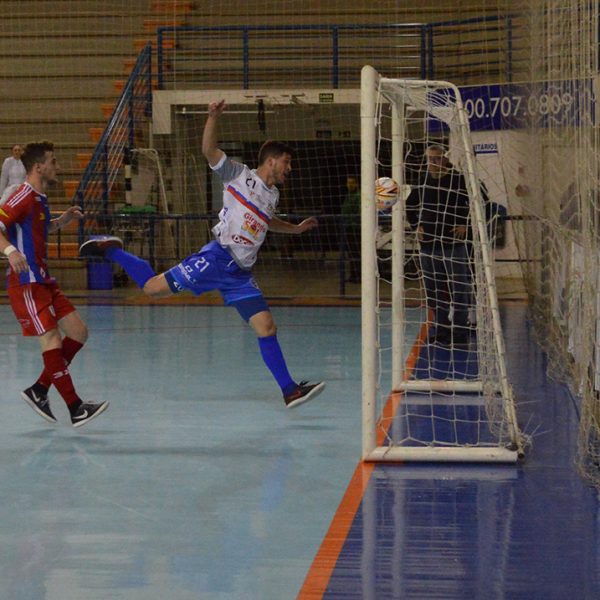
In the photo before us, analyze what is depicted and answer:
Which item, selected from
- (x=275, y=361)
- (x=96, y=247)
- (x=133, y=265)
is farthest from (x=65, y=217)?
(x=275, y=361)

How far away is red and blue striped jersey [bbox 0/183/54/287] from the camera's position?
244 inches

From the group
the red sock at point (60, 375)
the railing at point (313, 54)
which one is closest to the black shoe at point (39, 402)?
the red sock at point (60, 375)

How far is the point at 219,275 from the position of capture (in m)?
6.63

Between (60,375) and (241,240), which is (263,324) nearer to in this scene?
(241,240)

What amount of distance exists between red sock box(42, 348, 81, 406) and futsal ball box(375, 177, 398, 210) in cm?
199

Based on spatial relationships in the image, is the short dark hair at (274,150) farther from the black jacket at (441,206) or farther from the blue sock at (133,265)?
the black jacket at (441,206)

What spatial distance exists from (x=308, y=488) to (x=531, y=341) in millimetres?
5376

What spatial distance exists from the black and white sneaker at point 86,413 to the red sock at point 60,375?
Result: 0.07 metres

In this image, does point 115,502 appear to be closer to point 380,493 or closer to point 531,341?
point 380,493

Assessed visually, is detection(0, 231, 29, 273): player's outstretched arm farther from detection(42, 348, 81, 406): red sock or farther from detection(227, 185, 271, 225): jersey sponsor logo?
detection(227, 185, 271, 225): jersey sponsor logo

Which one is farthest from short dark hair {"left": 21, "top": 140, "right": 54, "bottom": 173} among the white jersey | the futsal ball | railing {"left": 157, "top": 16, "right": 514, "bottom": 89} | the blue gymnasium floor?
railing {"left": 157, "top": 16, "right": 514, "bottom": 89}

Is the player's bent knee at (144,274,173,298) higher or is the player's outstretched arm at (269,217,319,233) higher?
the player's outstretched arm at (269,217,319,233)

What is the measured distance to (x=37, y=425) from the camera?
655cm

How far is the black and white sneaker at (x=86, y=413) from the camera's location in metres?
6.20
